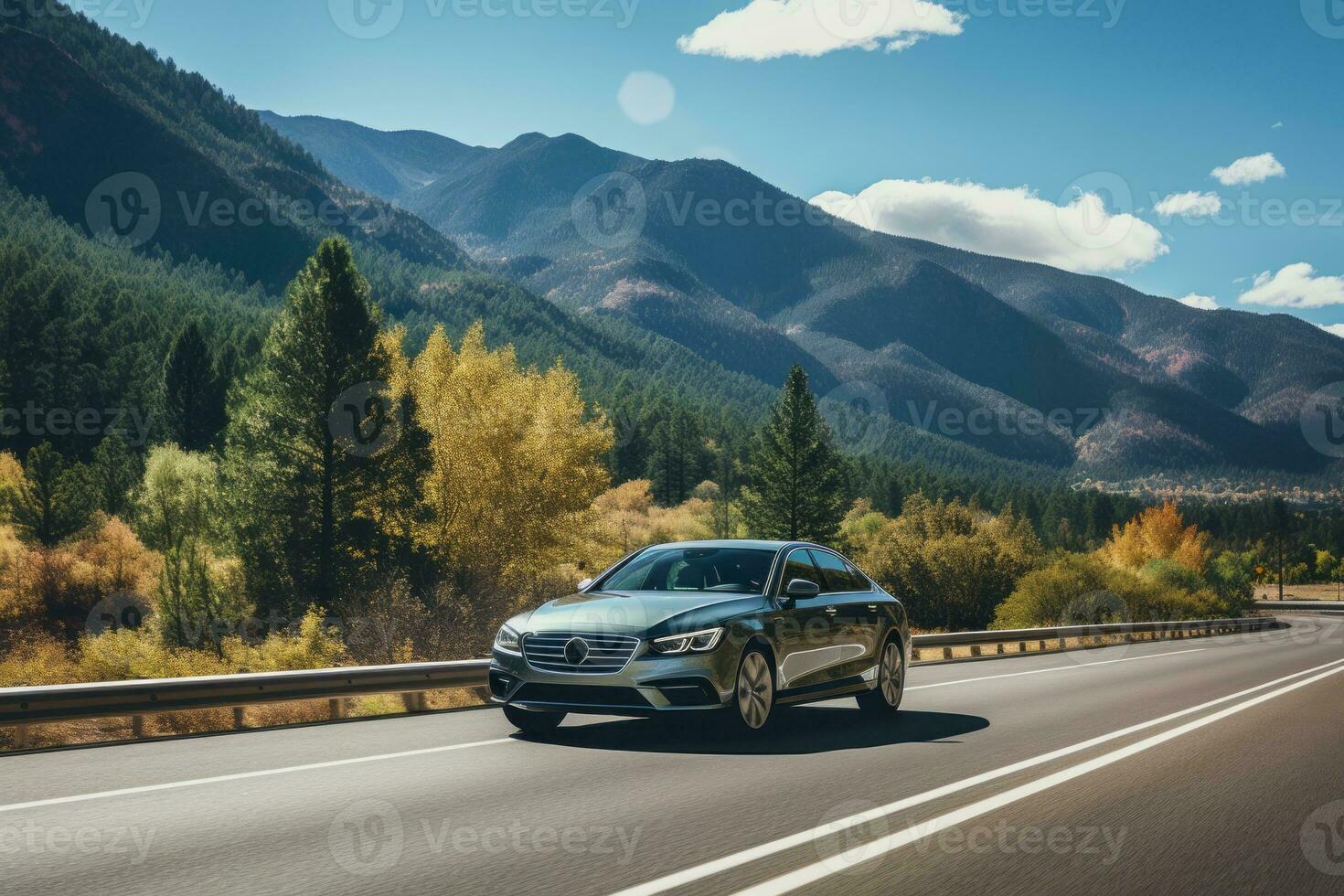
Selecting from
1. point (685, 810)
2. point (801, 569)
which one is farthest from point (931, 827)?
point (801, 569)

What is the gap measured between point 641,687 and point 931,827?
2.99 m

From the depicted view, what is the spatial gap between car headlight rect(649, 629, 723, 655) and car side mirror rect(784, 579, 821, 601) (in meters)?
1.10

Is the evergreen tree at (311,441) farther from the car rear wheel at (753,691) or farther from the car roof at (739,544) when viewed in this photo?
the car rear wheel at (753,691)

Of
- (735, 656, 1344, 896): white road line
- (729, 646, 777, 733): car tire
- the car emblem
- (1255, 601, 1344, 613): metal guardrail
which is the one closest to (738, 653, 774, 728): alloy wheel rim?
(729, 646, 777, 733): car tire

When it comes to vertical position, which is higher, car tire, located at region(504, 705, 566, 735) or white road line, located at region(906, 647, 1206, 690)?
car tire, located at region(504, 705, 566, 735)

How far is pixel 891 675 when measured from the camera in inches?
477

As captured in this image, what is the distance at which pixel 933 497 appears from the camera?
152 metres

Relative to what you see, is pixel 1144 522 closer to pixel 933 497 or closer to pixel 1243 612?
pixel 933 497

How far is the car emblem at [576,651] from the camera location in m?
9.23

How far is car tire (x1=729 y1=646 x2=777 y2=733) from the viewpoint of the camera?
9586mm

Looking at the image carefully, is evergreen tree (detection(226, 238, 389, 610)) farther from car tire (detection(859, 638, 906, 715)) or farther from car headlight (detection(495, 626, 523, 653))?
car headlight (detection(495, 626, 523, 653))

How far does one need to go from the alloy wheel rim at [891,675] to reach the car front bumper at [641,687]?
10.0 ft

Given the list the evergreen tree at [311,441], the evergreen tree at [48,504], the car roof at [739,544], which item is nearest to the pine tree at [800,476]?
the evergreen tree at [311,441]

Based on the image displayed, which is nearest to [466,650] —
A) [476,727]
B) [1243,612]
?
[476,727]
